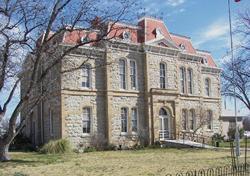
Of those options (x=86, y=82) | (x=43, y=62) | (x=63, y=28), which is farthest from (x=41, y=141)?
(x=63, y=28)

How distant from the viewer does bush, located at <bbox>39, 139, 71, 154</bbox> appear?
30.3 m

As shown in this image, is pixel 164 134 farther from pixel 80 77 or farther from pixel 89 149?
pixel 80 77

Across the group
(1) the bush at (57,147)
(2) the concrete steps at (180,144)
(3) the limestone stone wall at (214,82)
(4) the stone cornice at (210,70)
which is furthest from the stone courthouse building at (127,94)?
(3) the limestone stone wall at (214,82)

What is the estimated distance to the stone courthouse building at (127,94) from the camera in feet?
115

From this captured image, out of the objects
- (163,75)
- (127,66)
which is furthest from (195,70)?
(127,66)

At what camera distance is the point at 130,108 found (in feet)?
125

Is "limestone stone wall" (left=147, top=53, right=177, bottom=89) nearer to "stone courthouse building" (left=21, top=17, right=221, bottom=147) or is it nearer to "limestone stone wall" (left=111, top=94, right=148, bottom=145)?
"stone courthouse building" (left=21, top=17, right=221, bottom=147)

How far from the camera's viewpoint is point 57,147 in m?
30.7

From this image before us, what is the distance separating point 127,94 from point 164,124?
527 cm

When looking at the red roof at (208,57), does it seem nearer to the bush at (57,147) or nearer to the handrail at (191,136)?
the handrail at (191,136)

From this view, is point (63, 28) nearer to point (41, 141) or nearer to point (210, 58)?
point (41, 141)

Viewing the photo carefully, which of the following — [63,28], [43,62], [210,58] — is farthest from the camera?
[210,58]

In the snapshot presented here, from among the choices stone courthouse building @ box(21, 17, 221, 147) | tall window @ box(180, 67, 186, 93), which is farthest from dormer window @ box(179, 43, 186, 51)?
tall window @ box(180, 67, 186, 93)

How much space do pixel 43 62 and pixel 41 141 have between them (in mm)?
16485
